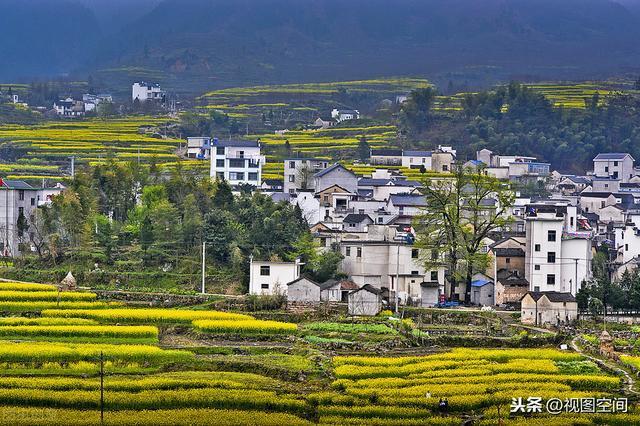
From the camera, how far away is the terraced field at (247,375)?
31484 mm

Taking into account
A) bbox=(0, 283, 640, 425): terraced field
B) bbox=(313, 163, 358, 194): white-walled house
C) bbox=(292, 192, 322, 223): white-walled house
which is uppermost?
bbox=(313, 163, 358, 194): white-walled house

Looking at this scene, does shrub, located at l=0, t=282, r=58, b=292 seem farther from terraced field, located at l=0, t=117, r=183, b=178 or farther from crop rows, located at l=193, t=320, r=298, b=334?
terraced field, located at l=0, t=117, r=183, b=178

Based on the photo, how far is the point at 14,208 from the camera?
58.1m

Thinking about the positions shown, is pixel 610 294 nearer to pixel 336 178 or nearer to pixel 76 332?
pixel 76 332

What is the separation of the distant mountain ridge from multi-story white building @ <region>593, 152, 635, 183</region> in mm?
38362

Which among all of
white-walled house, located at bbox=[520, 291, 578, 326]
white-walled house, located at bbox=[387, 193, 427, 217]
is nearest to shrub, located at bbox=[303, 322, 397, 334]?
white-walled house, located at bbox=[520, 291, 578, 326]

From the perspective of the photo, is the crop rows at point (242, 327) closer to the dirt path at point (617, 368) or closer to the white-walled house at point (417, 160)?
the dirt path at point (617, 368)

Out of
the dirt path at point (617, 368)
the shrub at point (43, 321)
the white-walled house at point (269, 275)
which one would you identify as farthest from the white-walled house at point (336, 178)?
the dirt path at point (617, 368)

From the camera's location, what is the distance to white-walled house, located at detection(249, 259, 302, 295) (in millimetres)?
50312

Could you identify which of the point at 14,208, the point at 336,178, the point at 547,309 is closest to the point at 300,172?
the point at 336,178

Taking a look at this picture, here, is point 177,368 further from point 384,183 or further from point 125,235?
point 384,183

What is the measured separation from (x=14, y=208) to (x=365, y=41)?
319ft

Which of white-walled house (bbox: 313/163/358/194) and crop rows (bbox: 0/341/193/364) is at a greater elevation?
white-walled house (bbox: 313/163/358/194)

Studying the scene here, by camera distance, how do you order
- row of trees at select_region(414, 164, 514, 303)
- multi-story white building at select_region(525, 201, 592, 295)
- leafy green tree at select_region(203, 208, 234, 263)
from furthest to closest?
1. leafy green tree at select_region(203, 208, 234, 263)
2. row of trees at select_region(414, 164, 514, 303)
3. multi-story white building at select_region(525, 201, 592, 295)
